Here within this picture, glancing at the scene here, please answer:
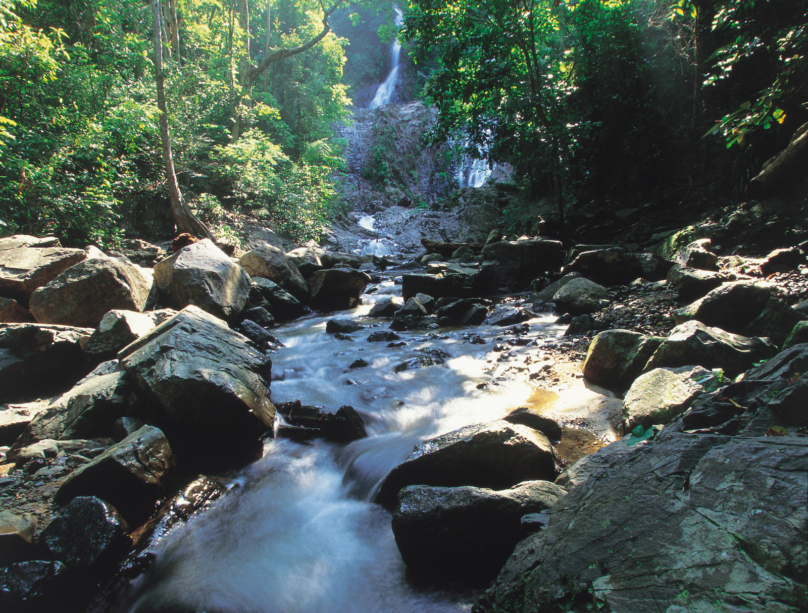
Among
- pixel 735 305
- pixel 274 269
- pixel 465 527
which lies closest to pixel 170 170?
pixel 274 269

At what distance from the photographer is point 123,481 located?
2.90 m

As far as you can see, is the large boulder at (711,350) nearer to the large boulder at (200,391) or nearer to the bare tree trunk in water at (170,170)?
the large boulder at (200,391)

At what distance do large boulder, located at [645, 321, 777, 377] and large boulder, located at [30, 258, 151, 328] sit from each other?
7064 millimetres

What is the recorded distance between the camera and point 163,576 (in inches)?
103

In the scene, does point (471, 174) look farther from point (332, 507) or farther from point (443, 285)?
point (332, 507)

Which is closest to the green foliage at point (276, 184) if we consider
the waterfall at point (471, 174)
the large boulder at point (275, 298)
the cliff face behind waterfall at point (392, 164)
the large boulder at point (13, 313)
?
the large boulder at point (275, 298)

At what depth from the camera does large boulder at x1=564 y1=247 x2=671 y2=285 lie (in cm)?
764

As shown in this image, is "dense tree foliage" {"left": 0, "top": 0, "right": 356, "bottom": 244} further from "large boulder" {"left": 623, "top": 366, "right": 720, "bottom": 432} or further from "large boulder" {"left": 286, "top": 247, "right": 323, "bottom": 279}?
"large boulder" {"left": 623, "top": 366, "right": 720, "bottom": 432}

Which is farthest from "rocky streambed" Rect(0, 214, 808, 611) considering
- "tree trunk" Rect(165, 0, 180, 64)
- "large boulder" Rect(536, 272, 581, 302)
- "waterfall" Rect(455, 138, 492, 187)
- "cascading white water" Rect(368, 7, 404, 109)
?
"cascading white water" Rect(368, 7, 404, 109)

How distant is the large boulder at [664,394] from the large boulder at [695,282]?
10.9ft

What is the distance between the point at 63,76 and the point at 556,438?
44.2 ft

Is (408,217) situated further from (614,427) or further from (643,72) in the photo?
(614,427)

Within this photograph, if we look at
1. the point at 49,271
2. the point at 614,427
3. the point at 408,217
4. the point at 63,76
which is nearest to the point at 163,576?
the point at 614,427

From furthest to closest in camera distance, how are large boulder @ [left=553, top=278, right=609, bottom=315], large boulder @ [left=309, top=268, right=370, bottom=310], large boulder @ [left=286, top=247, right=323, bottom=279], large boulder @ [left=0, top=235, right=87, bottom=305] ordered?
large boulder @ [left=286, top=247, right=323, bottom=279] → large boulder @ [left=309, top=268, right=370, bottom=310] → large boulder @ [left=553, top=278, right=609, bottom=315] → large boulder @ [left=0, top=235, right=87, bottom=305]
